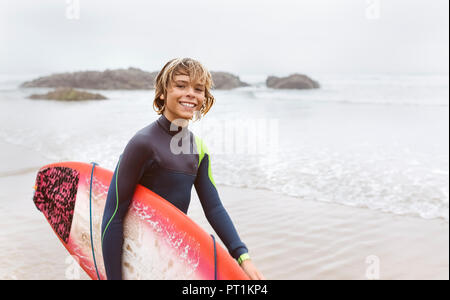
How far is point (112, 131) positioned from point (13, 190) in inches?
183

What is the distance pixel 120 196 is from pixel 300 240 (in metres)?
2.53

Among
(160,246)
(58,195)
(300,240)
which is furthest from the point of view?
(300,240)

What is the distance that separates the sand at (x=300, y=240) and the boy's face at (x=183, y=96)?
6.44 ft

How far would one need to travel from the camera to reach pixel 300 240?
3.72 meters

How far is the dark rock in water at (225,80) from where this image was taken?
29.3m

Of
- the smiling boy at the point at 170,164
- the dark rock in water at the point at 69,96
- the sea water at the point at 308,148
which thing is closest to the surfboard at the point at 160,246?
the smiling boy at the point at 170,164

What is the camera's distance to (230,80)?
102 ft

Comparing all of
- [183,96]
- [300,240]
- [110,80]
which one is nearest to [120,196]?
[183,96]

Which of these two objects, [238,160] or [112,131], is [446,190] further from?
[112,131]

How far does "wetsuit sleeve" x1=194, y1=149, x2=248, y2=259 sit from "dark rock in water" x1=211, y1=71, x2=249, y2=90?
1065 inches

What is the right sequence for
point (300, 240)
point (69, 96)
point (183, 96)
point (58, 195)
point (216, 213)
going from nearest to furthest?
point (183, 96)
point (216, 213)
point (58, 195)
point (300, 240)
point (69, 96)

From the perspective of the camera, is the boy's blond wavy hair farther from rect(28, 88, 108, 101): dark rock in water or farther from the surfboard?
rect(28, 88, 108, 101): dark rock in water

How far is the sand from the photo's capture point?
125 inches

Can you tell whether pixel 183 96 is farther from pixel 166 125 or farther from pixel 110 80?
pixel 110 80
